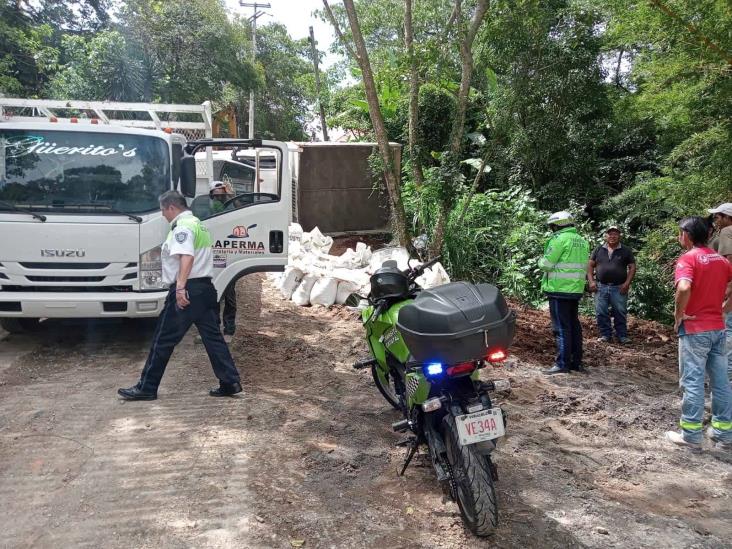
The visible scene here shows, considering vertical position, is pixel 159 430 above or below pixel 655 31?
below

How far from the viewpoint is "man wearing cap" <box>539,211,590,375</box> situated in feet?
20.2

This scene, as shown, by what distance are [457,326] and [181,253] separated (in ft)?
8.15

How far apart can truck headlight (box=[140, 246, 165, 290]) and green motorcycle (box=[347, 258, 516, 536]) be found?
3.18 m

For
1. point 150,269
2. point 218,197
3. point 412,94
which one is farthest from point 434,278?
point 150,269

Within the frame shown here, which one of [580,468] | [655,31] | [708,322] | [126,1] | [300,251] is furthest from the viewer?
[126,1]

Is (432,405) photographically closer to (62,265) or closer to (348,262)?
(62,265)

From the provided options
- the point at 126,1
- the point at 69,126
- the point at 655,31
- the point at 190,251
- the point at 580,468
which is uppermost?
the point at 126,1

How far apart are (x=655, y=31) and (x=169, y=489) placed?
6489 mm

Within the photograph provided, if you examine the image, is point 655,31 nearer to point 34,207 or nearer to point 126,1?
point 34,207

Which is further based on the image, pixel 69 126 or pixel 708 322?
pixel 69 126

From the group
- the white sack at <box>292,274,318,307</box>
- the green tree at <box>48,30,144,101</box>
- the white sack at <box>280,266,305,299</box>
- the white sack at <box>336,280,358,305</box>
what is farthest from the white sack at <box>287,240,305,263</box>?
the green tree at <box>48,30,144,101</box>

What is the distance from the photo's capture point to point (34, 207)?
5.95 m

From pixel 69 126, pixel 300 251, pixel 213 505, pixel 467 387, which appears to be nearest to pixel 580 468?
pixel 467 387

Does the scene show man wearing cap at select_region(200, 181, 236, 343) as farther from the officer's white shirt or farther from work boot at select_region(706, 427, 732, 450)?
work boot at select_region(706, 427, 732, 450)
